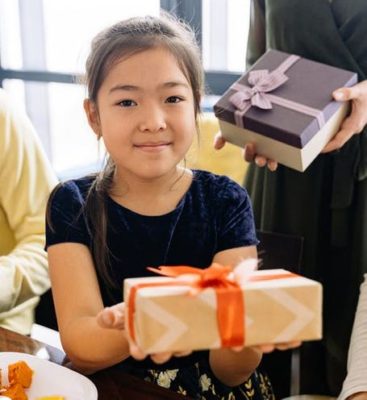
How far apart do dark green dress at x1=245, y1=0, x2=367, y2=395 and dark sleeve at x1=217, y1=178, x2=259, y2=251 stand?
0.47m

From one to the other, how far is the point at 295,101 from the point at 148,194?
35 centimetres

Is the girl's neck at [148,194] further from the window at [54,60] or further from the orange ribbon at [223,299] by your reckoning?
the window at [54,60]

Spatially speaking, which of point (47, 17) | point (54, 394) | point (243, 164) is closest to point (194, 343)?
point (54, 394)

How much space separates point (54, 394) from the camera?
98cm

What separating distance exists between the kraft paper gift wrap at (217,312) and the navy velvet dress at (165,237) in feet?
1.52

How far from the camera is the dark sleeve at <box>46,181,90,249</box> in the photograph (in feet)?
3.83

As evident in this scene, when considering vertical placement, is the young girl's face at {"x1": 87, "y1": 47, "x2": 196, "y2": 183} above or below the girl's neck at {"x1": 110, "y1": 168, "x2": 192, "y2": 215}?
above

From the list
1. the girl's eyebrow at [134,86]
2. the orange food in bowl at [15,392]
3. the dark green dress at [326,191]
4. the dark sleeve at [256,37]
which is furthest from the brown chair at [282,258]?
the orange food in bowl at [15,392]

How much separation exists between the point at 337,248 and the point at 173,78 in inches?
33.4

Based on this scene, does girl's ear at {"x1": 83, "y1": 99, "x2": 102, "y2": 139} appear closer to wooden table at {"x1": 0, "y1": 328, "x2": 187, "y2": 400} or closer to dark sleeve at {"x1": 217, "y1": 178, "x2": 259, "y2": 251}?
dark sleeve at {"x1": 217, "y1": 178, "x2": 259, "y2": 251}

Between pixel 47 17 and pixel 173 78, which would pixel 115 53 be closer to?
pixel 173 78

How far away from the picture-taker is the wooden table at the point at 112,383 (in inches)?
38.3

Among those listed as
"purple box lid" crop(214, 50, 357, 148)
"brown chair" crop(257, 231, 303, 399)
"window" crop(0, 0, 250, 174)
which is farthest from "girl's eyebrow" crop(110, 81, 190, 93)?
"window" crop(0, 0, 250, 174)

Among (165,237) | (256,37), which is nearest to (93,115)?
(165,237)
